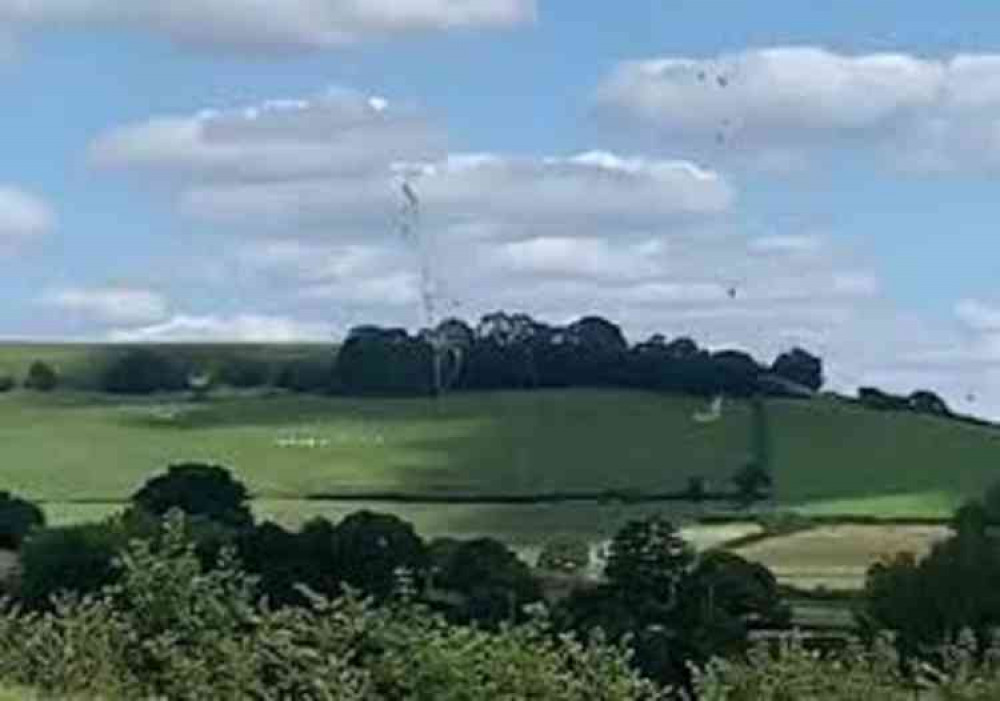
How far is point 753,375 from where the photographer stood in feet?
561

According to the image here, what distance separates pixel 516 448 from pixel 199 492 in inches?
1136

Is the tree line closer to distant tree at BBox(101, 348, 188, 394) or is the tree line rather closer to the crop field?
the crop field

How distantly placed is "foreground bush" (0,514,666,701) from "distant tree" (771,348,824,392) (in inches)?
5924

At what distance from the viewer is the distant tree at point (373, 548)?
94.9 m

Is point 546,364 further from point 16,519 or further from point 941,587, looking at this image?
point 941,587

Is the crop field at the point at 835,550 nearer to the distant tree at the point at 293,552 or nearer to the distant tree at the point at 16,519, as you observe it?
the distant tree at the point at 293,552

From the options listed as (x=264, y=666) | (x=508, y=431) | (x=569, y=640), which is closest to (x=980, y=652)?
(x=569, y=640)

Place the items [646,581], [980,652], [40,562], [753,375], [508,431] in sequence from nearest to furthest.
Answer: [980,652] < [40,562] < [646,581] < [508,431] < [753,375]

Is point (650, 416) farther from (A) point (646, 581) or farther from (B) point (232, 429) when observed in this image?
(A) point (646, 581)

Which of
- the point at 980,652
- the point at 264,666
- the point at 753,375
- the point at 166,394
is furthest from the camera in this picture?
the point at 166,394

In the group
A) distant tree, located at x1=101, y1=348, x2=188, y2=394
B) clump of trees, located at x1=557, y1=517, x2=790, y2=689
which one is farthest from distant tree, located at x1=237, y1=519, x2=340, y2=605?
distant tree, located at x1=101, y1=348, x2=188, y2=394

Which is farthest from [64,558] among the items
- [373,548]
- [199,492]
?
[199,492]

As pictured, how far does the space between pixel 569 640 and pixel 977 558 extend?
236 feet

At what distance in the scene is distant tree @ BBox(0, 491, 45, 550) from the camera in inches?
4236
